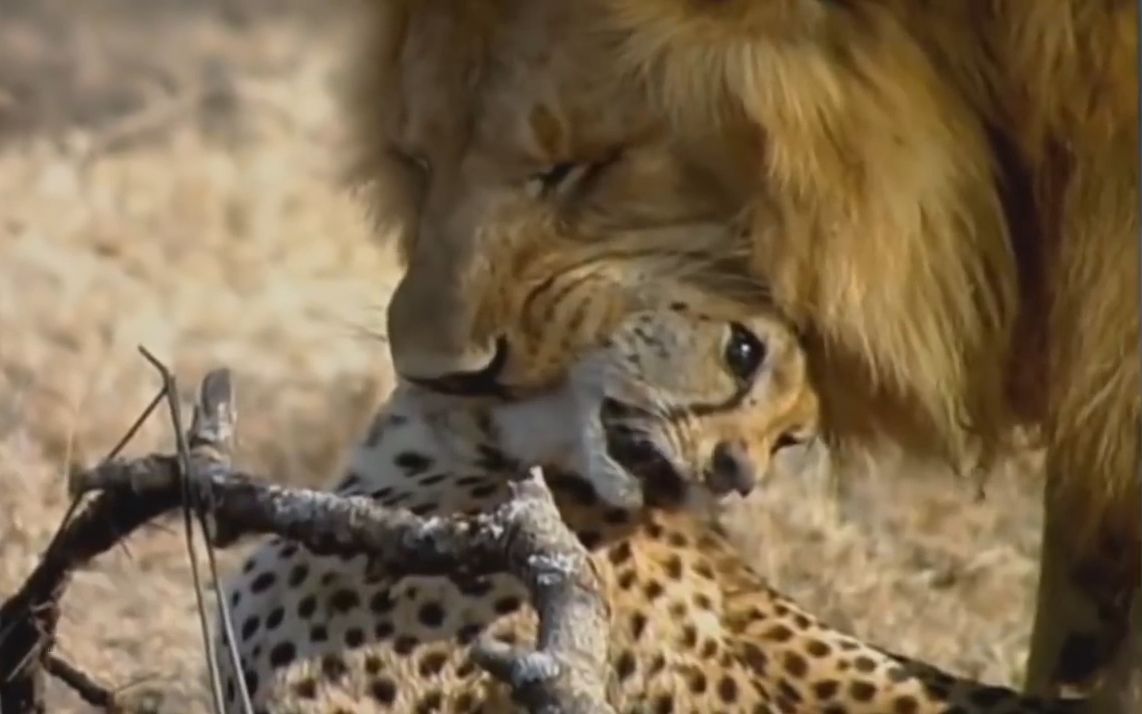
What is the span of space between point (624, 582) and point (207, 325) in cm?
110

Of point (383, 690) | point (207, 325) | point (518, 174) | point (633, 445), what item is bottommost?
point (383, 690)

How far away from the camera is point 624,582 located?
1.30 meters

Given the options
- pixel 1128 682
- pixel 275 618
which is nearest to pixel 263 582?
pixel 275 618

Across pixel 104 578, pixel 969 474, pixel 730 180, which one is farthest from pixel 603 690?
pixel 104 578

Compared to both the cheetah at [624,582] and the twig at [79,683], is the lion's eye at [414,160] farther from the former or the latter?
the twig at [79,683]

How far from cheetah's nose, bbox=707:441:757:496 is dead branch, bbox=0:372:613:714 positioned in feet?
0.41

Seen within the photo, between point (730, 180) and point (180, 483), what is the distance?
0.29 metres

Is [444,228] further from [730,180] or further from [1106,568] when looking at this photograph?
[1106,568]

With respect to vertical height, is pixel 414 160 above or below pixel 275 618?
above

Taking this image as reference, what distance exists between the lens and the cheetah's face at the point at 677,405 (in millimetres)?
1235

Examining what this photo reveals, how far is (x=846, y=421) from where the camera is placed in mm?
1354

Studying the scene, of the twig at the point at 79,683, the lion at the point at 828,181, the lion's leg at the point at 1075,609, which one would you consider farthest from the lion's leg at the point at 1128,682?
the twig at the point at 79,683

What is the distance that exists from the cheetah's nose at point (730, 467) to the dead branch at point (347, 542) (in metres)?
0.13

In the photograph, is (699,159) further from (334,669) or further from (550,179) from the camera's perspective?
(334,669)
